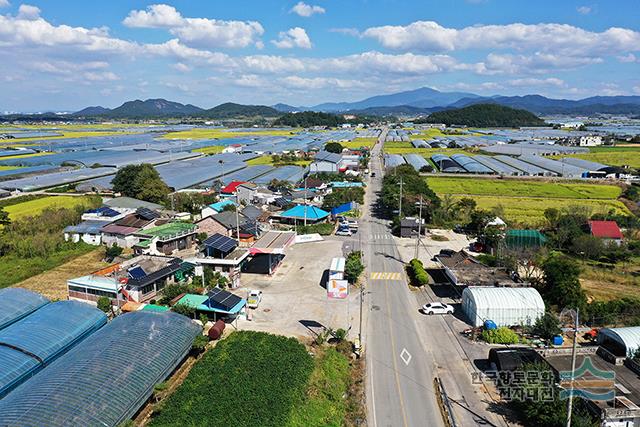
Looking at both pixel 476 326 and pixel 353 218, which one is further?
pixel 353 218

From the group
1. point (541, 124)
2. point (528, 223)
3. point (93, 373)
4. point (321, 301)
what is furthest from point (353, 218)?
point (541, 124)

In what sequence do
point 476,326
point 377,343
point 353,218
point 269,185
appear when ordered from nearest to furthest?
point 377,343
point 476,326
point 353,218
point 269,185

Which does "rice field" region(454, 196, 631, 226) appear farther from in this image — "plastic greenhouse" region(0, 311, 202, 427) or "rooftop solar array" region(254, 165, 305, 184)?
"plastic greenhouse" region(0, 311, 202, 427)

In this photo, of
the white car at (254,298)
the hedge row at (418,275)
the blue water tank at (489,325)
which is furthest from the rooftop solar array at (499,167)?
the white car at (254,298)

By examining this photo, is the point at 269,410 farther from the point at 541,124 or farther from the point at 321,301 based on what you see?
the point at 541,124

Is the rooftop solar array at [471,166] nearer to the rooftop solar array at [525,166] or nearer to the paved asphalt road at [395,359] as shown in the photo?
the rooftop solar array at [525,166]
